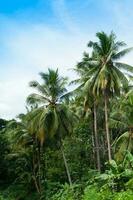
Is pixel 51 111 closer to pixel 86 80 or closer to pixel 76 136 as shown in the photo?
pixel 86 80

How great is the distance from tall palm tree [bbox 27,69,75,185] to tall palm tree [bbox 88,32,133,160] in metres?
3.17

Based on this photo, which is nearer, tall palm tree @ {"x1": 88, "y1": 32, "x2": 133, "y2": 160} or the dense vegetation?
the dense vegetation

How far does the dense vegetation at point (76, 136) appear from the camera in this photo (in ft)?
99.8

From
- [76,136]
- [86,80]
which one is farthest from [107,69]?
[76,136]

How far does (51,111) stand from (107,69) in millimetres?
5836

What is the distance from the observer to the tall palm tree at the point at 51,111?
126 feet

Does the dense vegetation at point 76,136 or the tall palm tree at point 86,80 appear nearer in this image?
the dense vegetation at point 76,136

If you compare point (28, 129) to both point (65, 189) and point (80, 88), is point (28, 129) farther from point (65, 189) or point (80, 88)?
point (65, 189)

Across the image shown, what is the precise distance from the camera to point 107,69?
36.5 meters

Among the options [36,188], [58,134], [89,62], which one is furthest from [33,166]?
[89,62]

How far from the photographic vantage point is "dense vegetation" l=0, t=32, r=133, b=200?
30.4m

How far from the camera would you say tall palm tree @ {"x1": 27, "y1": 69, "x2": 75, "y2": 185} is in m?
38.3

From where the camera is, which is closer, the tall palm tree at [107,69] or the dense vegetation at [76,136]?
the dense vegetation at [76,136]

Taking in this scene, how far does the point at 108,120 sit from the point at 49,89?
5446 millimetres
